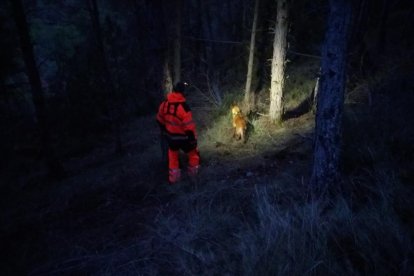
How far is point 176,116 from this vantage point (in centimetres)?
706

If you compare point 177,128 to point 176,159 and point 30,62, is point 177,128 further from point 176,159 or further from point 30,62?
point 30,62

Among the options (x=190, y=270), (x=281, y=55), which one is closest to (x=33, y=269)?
(x=190, y=270)

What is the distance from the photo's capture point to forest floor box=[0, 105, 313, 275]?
16.9ft

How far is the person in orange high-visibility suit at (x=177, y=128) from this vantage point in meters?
7.04

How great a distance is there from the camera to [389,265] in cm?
266

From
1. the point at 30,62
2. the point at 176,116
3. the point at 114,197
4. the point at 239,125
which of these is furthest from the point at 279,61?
the point at 30,62

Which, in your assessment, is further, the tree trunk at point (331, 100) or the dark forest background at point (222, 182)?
the tree trunk at point (331, 100)

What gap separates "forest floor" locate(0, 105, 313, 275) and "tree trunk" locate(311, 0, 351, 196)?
46.0 inches

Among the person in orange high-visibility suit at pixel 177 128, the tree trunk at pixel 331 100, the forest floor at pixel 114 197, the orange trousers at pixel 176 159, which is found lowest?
the forest floor at pixel 114 197

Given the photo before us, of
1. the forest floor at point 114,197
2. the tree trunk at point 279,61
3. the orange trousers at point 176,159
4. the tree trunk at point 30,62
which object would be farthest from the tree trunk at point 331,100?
the tree trunk at point 30,62

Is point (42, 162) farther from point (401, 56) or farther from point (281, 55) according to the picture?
point (401, 56)

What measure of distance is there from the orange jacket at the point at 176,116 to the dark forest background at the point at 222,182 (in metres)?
0.75

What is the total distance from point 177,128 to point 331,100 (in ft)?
11.8

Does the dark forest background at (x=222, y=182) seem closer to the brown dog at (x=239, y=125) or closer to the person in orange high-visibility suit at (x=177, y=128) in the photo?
the brown dog at (x=239, y=125)
